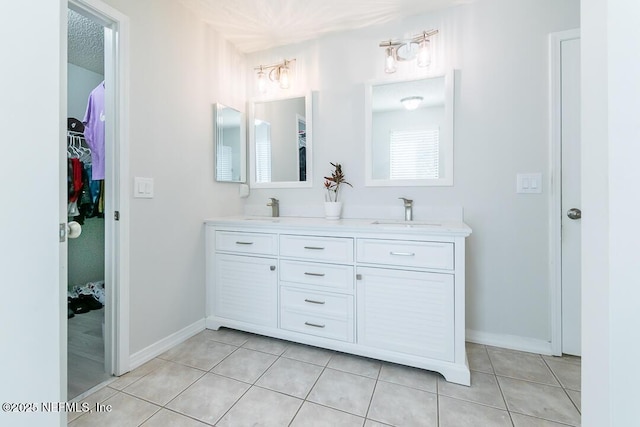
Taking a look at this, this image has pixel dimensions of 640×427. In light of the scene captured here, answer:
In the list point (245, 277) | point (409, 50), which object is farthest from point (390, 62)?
point (245, 277)

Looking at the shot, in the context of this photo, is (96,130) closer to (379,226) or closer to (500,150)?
(379,226)

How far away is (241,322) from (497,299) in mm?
1828

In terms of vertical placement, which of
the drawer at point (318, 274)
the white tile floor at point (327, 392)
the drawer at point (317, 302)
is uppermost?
the drawer at point (318, 274)

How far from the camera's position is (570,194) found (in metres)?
1.81

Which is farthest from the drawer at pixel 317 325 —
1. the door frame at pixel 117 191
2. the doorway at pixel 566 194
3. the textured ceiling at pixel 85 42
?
the textured ceiling at pixel 85 42

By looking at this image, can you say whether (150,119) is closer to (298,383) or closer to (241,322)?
(241,322)

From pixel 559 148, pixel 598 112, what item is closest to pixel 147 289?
pixel 598 112

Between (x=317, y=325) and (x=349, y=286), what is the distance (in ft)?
1.17

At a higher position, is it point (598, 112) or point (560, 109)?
point (560, 109)

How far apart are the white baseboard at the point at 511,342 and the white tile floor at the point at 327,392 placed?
0.05m

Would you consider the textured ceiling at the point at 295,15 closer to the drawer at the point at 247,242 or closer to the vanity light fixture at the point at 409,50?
the vanity light fixture at the point at 409,50

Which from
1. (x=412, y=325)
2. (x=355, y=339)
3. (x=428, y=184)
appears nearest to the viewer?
(x=412, y=325)

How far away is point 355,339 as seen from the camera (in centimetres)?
181

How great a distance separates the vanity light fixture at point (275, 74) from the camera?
2.52m
